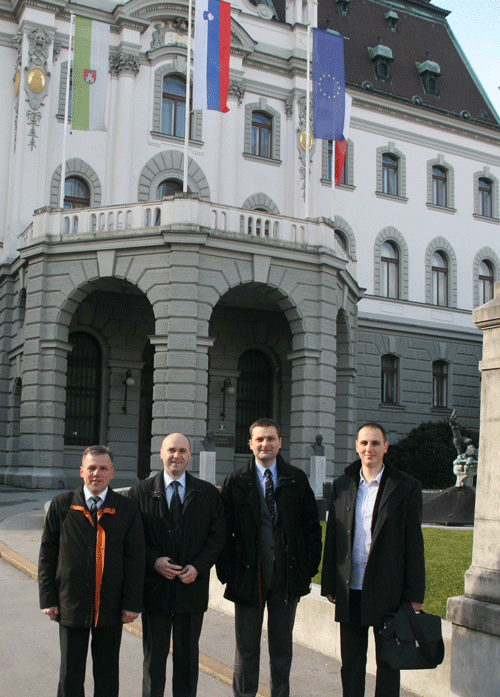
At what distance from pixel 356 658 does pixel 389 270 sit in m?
27.9

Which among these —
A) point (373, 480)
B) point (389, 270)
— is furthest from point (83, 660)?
point (389, 270)

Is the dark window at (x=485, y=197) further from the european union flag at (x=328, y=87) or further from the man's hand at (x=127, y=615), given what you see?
the man's hand at (x=127, y=615)

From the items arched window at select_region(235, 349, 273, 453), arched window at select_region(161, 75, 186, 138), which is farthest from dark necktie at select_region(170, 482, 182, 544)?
arched window at select_region(161, 75, 186, 138)

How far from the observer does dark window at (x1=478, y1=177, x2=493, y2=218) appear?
3522 centimetres

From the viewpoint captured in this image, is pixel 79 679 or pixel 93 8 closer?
pixel 79 679

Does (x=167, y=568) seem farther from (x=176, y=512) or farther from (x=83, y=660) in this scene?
(x=83, y=660)

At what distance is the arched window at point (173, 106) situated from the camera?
27.2 metres

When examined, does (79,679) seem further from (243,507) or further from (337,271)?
(337,271)

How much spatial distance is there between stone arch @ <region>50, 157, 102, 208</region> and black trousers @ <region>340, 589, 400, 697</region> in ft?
72.3

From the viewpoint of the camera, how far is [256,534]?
563cm

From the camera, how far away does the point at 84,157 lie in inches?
1022

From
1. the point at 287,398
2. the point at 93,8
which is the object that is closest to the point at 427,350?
the point at 287,398

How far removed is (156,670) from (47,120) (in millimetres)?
22665

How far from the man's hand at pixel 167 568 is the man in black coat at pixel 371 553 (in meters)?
1.02
